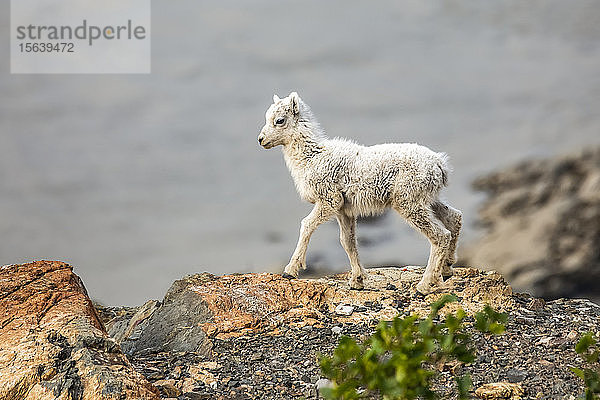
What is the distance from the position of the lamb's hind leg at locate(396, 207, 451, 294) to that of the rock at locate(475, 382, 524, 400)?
64.9 inches

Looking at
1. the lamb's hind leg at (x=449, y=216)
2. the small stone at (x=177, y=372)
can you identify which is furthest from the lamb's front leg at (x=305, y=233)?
the small stone at (x=177, y=372)

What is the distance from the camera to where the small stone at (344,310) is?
5707 millimetres

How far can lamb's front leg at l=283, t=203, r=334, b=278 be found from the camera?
594cm

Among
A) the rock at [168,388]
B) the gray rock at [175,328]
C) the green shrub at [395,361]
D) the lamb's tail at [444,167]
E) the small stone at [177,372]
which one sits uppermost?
the lamb's tail at [444,167]

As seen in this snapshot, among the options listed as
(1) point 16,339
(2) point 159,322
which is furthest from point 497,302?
(1) point 16,339

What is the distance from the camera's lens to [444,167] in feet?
19.2

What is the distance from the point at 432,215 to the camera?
19.1ft

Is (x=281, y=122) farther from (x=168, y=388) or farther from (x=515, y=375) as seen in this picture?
(x=515, y=375)

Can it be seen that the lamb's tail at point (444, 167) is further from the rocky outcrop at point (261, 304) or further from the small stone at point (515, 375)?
the small stone at point (515, 375)

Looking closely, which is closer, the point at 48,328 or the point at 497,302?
the point at 48,328

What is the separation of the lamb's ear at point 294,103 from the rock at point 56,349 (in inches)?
98.2

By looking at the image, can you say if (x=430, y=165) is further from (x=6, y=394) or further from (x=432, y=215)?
(x=6, y=394)

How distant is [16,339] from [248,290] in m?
2.26

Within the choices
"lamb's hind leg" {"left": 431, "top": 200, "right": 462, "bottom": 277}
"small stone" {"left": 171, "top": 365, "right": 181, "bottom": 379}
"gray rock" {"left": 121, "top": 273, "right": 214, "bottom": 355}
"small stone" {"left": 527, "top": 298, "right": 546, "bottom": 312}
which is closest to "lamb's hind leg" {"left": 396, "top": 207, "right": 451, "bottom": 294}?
"lamb's hind leg" {"left": 431, "top": 200, "right": 462, "bottom": 277}
